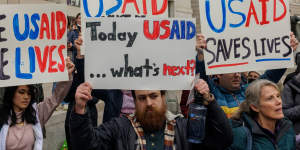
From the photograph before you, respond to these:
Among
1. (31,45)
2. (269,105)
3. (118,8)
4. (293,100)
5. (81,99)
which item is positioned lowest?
(293,100)

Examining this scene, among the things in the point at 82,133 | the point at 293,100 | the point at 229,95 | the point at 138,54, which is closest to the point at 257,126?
the point at 229,95

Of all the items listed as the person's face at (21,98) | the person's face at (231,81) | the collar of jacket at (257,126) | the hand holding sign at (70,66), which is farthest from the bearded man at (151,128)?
the person's face at (231,81)

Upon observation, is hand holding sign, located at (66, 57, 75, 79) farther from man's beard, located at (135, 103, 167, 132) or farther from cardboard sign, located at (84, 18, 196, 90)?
man's beard, located at (135, 103, 167, 132)

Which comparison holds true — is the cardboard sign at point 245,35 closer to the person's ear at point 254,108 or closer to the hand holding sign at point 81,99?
the person's ear at point 254,108

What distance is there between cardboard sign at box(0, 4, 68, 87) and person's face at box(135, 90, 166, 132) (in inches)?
33.4

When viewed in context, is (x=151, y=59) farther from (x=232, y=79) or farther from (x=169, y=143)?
(x=232, y=79)

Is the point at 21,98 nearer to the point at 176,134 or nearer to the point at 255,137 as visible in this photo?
the point at 176,134

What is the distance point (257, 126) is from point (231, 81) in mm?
868

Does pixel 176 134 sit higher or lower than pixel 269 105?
lower

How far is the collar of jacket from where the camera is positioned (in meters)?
2.82

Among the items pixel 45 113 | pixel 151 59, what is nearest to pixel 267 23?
pixel 151 59

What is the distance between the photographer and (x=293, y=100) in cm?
410

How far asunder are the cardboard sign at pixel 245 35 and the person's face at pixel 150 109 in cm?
65

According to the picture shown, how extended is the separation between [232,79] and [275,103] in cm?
76
